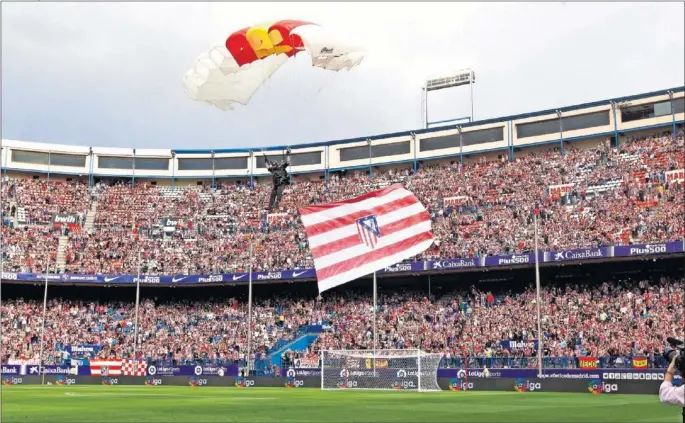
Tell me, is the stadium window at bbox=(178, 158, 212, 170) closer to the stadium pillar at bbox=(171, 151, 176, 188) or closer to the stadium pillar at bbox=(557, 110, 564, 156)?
the stadium pillar at bbox=(171, 151, 176, 188)

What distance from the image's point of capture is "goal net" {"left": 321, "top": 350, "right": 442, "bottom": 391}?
3841cm

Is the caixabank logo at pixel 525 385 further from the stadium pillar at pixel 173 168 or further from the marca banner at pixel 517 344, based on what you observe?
the stadium pillar at pixel 173 168

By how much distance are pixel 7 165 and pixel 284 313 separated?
108 feet

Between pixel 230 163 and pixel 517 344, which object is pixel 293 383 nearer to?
pixel 517 344

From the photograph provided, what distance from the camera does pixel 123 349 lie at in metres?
58.9

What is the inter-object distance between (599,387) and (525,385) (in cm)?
360

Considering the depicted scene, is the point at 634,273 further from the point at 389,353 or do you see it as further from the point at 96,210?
the point at 96,210

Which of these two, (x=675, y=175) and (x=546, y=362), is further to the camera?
(x=675, y=175)

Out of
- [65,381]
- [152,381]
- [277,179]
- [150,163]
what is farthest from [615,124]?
[65,381]

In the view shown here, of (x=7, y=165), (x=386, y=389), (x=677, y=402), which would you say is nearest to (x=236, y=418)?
(x=677, y=402)

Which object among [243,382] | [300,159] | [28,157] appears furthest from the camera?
[300,159]

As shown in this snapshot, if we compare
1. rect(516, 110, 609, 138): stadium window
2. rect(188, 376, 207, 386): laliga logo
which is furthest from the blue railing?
rect(516, 110, 609, 138): stadium window

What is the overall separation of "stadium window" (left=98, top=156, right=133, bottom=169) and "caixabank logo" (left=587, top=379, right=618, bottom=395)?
2173 inches

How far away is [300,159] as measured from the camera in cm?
7606
